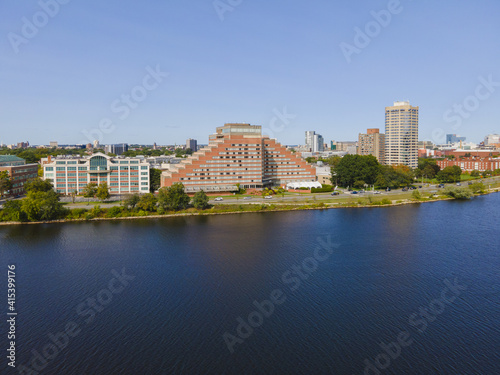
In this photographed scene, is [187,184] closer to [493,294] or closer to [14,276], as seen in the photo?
[14,276]

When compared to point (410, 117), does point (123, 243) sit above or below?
below

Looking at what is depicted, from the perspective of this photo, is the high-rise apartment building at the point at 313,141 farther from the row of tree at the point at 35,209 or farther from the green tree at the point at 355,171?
the row of tree at the point at 35,209

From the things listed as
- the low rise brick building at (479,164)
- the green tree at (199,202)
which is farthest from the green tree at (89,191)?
the low rise brick building at (479,164)

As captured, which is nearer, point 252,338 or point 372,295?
point 252,338

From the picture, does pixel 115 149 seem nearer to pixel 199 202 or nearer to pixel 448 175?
pixel 448 175

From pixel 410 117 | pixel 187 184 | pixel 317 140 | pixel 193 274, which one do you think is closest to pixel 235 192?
pixel 187 184

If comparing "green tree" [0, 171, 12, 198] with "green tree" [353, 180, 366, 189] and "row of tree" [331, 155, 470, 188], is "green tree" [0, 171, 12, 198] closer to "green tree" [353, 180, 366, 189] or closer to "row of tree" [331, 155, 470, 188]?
"row of tree" [331, 155, 470, 188]

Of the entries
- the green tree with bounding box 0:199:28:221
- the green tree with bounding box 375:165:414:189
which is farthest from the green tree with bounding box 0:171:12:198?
the green tree with bounding box 375:165:414:189
